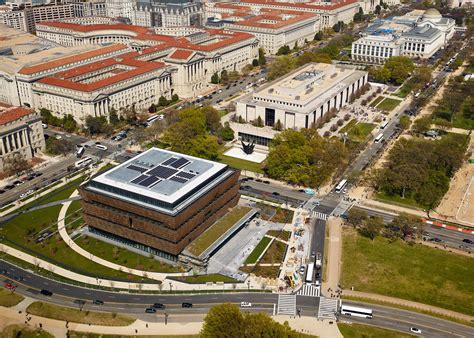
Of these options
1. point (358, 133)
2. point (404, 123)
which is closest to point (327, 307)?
point (358, 133)

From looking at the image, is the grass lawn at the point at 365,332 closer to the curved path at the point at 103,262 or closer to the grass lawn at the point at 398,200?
the curved path at the point at 103,262

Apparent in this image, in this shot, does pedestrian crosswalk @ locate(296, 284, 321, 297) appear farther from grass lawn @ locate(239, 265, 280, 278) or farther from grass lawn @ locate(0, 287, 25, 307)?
grass lawn @ locate(0, 287, 25, 307)

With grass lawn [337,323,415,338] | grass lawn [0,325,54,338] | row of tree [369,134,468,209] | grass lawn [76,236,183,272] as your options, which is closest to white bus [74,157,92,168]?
grass lawn [76,236,183,272]

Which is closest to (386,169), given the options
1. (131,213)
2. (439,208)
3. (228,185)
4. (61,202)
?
(439,208)

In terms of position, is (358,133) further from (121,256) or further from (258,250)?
(121,256)

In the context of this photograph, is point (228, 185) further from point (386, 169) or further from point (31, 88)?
point (31, 88)
